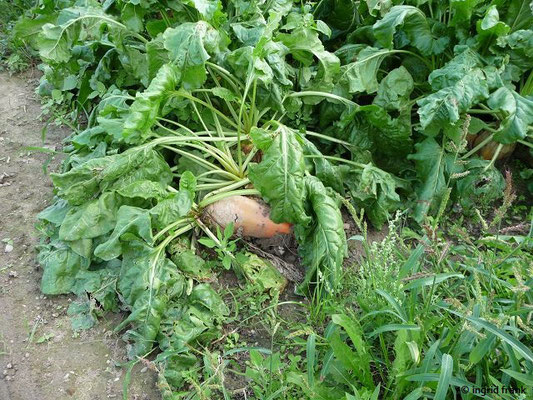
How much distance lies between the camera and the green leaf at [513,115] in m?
2.87

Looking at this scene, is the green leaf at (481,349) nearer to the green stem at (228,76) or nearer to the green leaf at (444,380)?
the green leaf at (444,380)

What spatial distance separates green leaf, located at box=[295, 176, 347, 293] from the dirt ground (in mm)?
916

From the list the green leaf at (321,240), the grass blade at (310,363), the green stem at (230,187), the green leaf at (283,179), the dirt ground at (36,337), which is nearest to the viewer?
the grass blade at (310,363)

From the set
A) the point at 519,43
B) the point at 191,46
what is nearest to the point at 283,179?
the point at 191,46

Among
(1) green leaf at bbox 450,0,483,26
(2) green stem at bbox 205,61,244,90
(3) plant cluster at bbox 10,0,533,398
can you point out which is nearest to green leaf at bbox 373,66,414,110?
(3) plant cluster at bbox 10,0,533,398

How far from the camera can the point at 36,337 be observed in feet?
8.50

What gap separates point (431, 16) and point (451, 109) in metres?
0.86

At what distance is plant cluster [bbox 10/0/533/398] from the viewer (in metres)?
2.64

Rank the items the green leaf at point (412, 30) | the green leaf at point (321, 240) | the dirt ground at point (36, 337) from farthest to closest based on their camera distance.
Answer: the green leaf at point (412, 30), the green leaf at point (321, 240), the dirt ground at point (36, 337)

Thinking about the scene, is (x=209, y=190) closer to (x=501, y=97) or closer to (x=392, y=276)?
(x=392, y=276)

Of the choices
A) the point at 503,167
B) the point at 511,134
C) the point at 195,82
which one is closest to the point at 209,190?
the point at 195,82

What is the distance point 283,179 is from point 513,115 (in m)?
1.28

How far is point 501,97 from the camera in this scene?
2922mm

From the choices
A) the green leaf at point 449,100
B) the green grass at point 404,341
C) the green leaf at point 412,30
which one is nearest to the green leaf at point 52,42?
the green leaf at point 412,30
